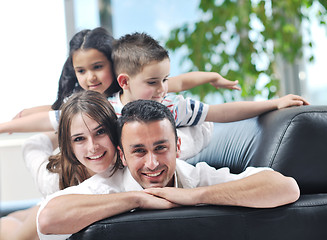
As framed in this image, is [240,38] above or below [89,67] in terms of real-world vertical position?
above

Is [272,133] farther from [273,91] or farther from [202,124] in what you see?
[273,91]

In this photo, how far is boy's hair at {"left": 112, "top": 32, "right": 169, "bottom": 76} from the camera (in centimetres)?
147

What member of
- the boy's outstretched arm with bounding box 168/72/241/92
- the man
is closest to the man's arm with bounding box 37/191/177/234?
the man

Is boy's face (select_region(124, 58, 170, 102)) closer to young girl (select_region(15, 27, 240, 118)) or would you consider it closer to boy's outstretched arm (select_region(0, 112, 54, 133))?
young girl (select_region(15, 27, 240, 118))

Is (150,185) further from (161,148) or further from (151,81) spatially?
(151,81)

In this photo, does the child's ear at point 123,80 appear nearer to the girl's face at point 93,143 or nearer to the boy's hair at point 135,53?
the boy's hair at point 135,53

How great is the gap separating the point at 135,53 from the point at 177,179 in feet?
1.44

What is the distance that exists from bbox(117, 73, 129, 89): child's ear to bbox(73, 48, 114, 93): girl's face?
0.17 feet

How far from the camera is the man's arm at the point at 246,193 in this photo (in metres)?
1.11

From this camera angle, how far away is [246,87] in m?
Answer: 2.93

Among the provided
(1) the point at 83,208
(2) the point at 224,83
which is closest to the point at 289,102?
(2) the point at 224,83

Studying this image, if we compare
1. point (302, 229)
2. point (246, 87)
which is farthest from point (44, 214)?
point (246, 87)

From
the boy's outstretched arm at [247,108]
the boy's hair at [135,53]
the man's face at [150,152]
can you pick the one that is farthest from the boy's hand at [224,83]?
the man's face at [150,152]

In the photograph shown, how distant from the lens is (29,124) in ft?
5.06
